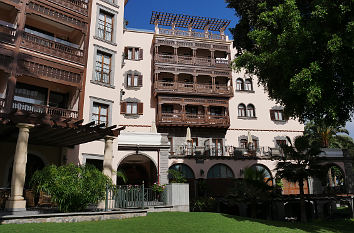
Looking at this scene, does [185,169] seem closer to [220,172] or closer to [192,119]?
[220,172]

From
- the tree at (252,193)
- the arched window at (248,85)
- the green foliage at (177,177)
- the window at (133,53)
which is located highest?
the window at (133,53)

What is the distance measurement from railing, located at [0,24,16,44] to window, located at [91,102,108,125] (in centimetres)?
597

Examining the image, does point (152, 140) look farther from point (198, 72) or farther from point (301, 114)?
point (198, 72)

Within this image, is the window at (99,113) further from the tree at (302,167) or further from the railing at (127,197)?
the tree at (302,167)

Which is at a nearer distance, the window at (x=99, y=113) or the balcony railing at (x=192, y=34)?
the window at (x=99, y=113)

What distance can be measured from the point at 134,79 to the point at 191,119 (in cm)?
754

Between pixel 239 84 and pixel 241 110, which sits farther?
pixel 239 84

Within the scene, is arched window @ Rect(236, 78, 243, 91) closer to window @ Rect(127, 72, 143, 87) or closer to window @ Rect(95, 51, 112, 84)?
window @ Rect(127, 72, 143, 87)

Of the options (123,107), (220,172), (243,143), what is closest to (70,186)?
(123,107)

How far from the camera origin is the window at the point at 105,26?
20.4m

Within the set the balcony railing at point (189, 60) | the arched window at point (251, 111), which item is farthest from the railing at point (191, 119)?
the balcony railing at point (189, 60)

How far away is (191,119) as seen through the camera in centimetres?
2881

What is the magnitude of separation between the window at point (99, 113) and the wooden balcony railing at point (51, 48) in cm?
309

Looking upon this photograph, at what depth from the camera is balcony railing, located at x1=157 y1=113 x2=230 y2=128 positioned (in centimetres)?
2820
